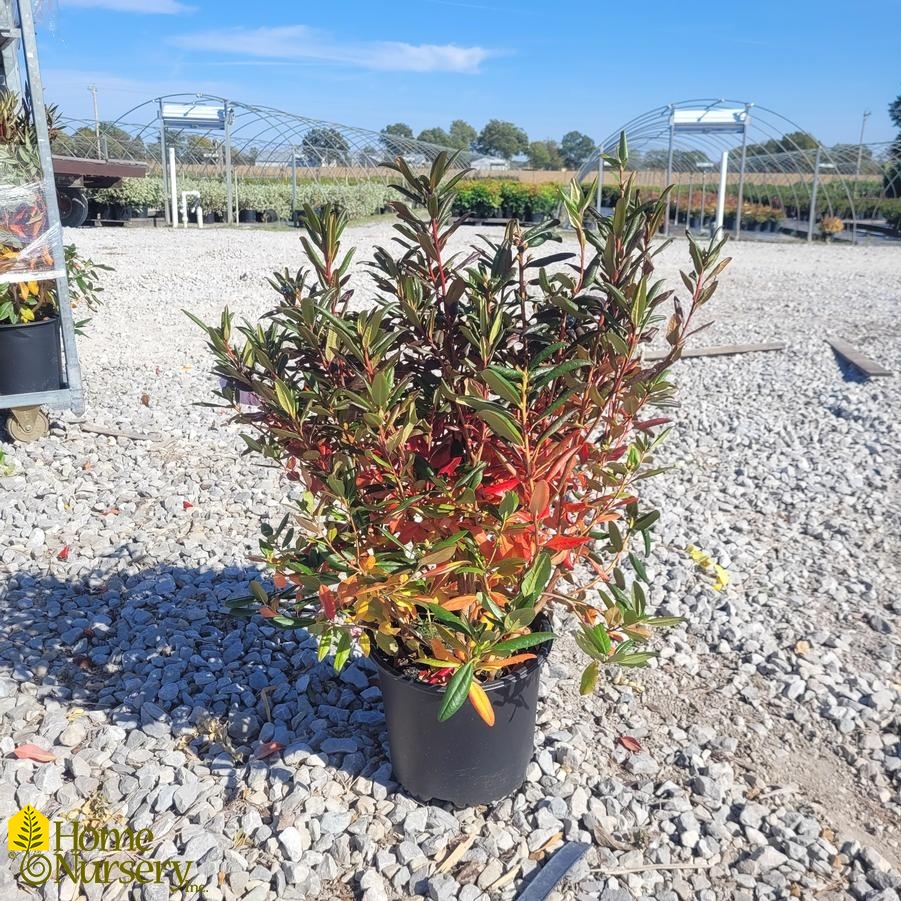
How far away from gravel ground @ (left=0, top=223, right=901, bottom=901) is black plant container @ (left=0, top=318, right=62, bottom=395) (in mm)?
298

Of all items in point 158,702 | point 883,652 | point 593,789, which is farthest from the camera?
point 883,652

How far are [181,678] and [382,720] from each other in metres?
0.60

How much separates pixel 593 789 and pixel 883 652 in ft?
3.93

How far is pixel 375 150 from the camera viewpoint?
23.6 meters

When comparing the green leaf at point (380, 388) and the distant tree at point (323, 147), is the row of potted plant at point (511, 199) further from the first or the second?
the green leaf at point (380, 388)

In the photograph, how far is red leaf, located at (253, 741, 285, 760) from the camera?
2.09 metres

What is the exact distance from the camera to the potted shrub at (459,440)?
5.19ft

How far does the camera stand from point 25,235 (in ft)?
13.5

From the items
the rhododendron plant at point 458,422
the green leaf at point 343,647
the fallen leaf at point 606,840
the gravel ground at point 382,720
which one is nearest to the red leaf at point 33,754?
the gravel ground at point 382,720

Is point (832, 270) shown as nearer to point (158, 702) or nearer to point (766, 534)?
point (766, 534)

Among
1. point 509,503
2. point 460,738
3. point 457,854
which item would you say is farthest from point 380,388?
point 457,854

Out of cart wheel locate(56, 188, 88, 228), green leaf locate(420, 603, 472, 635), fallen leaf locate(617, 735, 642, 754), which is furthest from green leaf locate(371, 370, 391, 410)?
cart wheel locate(56, 188, 88, 228)

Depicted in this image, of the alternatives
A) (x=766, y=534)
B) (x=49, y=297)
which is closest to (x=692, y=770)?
(x=766, y=534)

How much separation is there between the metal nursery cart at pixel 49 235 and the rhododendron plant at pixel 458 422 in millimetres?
2814
